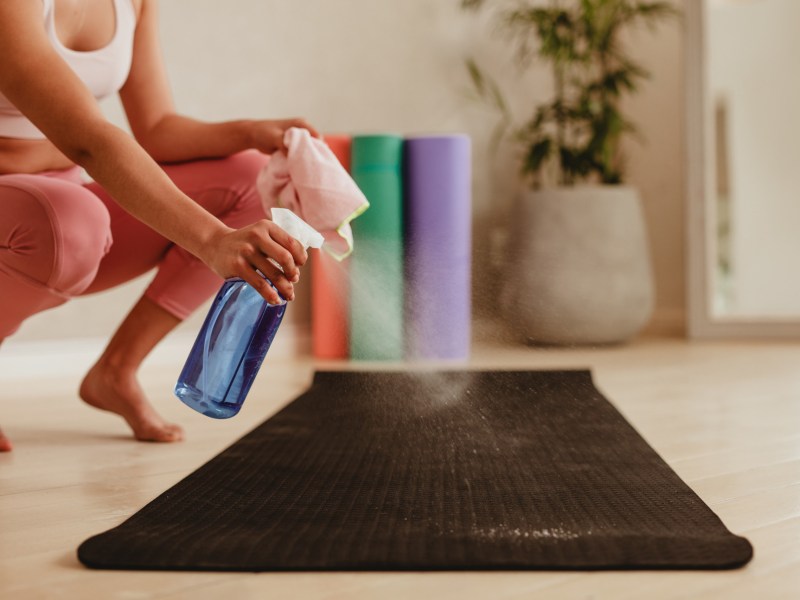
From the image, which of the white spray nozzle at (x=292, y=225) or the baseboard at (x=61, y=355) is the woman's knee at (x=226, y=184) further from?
the baseboard at (x=61, y=355)

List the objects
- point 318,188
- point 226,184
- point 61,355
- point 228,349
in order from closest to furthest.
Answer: point 228,349 < point 318,188 < point 226,184 < point 61,355

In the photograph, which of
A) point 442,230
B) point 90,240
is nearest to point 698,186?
point 442,230

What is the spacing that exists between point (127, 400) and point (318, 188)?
1.78 feet

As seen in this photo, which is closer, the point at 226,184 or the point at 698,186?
the point at 226,184

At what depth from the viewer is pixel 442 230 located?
2.88m

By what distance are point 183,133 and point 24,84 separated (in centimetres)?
48

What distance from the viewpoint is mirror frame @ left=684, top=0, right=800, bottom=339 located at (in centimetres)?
330

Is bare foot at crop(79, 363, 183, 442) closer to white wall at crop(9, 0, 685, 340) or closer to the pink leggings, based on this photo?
the pink leggings

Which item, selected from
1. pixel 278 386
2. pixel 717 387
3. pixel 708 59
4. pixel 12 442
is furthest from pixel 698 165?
pixel 12 442

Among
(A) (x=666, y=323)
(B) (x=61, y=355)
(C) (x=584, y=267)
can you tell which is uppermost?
(C) (x=584, y=267)

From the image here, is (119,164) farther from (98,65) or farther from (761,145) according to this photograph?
(761,145)

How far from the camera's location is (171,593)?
0.84 metres

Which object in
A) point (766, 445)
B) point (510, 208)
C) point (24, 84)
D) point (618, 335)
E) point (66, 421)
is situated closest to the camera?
point (24, 84)

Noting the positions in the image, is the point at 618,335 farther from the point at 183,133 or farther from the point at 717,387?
the point at 183,133
